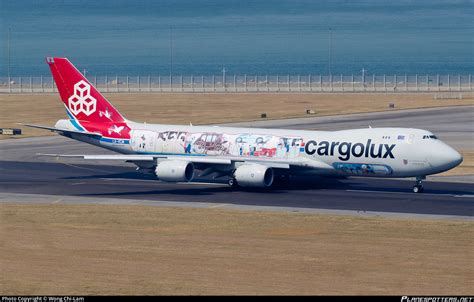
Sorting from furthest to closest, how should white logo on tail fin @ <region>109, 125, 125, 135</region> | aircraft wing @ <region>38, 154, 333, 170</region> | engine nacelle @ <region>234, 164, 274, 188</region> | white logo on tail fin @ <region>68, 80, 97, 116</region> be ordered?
1. white logo on tail fin @ <region>68, 80, 97, 116</region>
2. white logo on tail fin @ <region>109, 125, 125, 135</region>
3. aircraft wing @ <region>38, 154, 333, 170</region>
4. engine nacelle @ <region>234, 164, 274, 188</region>

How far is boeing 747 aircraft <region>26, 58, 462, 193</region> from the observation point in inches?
2650

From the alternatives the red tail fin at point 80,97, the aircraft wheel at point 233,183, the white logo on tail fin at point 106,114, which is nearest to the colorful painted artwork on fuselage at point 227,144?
the aircraft wheel at point 233,183

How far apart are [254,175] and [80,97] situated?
16.1 metres

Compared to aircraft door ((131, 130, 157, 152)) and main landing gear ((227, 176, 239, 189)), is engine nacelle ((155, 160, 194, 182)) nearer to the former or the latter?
main landing gear ((227, 176, 239, 189))

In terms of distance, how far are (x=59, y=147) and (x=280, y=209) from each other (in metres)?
40.2

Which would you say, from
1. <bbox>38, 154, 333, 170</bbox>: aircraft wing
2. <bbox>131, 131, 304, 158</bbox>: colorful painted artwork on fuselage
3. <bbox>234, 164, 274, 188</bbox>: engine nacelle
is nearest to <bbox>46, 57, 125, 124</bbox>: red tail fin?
<bbox>131, 131, 304, 158</bbox>: colorful painted artwork on fuselage

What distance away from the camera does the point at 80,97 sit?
77.9 m

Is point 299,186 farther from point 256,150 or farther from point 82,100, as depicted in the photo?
point 82,100

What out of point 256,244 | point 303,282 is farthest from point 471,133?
point 303,282

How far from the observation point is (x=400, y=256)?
154 feet

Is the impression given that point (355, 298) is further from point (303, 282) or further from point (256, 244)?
point (256, 244)

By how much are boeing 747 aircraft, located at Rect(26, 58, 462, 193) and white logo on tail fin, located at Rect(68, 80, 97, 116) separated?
69 millimetres

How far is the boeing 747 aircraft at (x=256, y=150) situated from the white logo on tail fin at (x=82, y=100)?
0.23 feet

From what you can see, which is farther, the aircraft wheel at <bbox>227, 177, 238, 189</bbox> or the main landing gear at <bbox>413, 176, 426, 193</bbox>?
the aircraft wheel at <bbox>227, 177, 238, 189</bbox>
